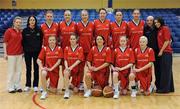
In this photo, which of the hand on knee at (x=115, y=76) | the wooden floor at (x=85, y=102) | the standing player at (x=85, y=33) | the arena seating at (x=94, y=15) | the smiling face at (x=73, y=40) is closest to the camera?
the wooden floor at (x=85, y=102)

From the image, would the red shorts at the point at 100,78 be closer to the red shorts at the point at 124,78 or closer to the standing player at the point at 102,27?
the red shorts at the point at 124,78

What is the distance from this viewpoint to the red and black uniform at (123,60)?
6.88 m

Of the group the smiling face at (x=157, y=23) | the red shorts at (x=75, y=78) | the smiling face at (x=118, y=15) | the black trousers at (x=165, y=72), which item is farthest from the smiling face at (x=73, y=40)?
the black trousers at (x=165, y=72)

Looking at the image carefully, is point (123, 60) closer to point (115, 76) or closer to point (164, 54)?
point (115, 76)

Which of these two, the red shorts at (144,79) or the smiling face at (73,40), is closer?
the smiling face at (73,40)

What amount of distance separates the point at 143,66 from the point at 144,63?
6 centimetres

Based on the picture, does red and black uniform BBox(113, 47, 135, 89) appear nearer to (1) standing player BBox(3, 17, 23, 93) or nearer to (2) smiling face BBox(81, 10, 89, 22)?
(2) smiling face BBox(81, 10, 89, 22)

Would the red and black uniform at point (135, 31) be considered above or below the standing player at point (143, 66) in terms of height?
above

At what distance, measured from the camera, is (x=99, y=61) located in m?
6.90

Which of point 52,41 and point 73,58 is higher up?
point 52,41

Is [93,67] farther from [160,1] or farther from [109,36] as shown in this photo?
[160,1]

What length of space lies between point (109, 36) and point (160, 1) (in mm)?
13059

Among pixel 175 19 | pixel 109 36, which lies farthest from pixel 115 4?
pixel 109 36

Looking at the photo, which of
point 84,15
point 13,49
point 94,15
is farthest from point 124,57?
point 94,15
